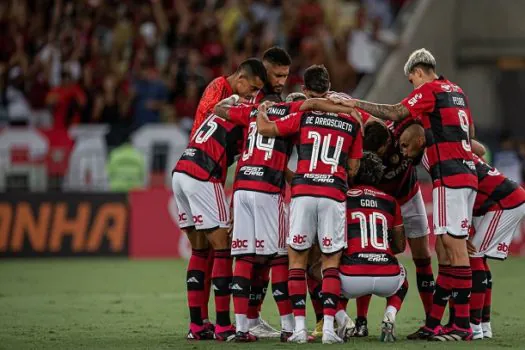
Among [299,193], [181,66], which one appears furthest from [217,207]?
[181,66]

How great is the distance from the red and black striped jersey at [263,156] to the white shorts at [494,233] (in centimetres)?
195

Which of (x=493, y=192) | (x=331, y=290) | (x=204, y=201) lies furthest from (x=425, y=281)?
(x=204, y=201)

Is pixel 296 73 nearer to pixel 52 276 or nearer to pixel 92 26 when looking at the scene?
pixel 92 26

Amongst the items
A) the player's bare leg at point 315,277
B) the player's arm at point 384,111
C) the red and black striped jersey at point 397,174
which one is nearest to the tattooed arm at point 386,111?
the player's arm at point 384,111

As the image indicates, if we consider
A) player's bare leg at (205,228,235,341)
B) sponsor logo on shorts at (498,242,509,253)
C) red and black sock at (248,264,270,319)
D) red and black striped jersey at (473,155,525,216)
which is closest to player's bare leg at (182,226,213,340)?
player's bare leg at (205,228,235,341)

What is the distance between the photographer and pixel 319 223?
10.4 m

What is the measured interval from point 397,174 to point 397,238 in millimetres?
Answer: 638

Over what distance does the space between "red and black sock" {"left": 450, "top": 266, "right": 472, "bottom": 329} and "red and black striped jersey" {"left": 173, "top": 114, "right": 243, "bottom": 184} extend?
231cm

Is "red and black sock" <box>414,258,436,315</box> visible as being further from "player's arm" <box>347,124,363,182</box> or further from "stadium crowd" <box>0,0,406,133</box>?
"stadium crowd" <box>0,0,406,133</box>

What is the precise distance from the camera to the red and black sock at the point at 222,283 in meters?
10.8

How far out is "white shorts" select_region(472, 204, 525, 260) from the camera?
11.2 metres

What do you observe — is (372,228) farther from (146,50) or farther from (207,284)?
(146,50)

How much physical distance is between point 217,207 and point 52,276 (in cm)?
728

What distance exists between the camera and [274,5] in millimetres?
24531
